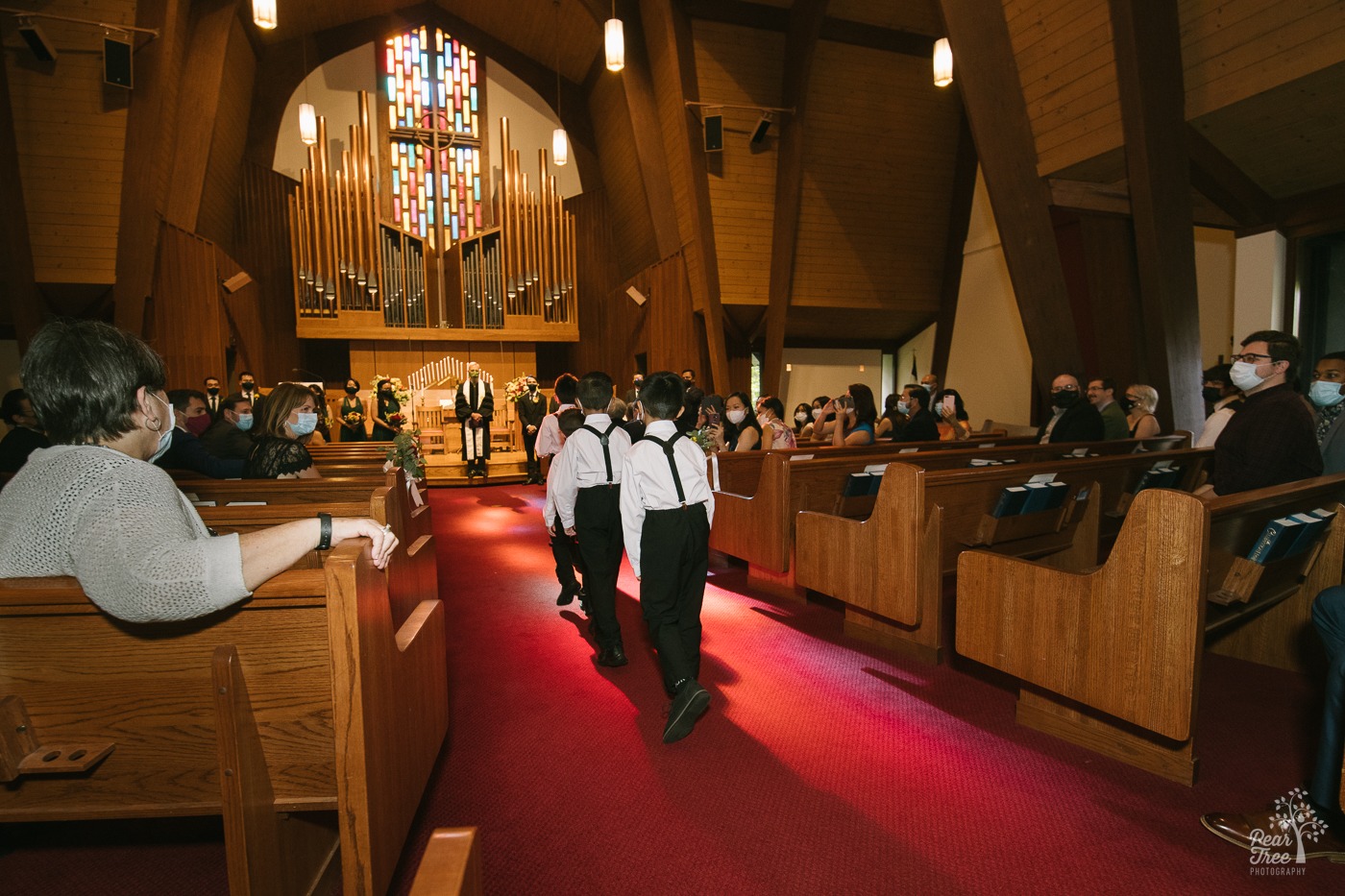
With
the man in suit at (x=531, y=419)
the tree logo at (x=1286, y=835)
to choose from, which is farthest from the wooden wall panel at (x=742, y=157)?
the tree logo at (x=1286, y=835)

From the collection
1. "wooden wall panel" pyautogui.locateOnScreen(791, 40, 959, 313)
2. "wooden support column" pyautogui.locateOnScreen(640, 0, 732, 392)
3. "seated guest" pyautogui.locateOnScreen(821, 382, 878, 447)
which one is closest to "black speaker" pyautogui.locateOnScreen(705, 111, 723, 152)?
"wooden support column" pyautogui.locateOnScreen(640, 0, 732, 392)

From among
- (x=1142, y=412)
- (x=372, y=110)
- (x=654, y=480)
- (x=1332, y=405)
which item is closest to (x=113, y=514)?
(x=654, y=480)

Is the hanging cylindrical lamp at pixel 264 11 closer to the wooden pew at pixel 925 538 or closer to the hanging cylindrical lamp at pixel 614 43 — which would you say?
the hanging cylindrical lamp at pixel 614 43

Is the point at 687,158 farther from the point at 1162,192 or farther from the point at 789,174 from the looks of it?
the point at 1162,192

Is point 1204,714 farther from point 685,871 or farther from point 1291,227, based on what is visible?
point 1291,227

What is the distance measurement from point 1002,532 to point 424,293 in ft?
36.5

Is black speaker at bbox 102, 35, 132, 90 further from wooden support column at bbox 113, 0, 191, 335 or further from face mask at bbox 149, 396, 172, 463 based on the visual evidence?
face mask at bbox 149, 396, 172, 463

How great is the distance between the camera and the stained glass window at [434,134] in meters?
12.3

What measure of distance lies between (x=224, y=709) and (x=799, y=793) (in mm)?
1582

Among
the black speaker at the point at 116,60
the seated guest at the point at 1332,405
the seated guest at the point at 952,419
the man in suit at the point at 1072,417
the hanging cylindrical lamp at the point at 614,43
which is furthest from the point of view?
the hanging cylindrical lamp at the point at 614,43

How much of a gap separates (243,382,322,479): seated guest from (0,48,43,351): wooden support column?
19.2 feet

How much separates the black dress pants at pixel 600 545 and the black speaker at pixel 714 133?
6363mm

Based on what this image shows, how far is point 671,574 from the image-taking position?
100 inches

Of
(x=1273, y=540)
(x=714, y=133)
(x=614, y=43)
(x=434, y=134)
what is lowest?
(x=1273, y=540)
